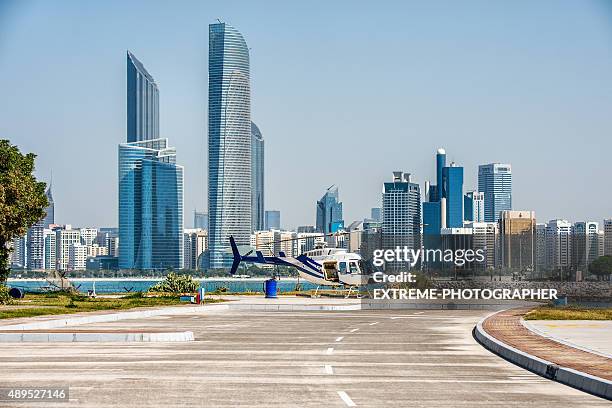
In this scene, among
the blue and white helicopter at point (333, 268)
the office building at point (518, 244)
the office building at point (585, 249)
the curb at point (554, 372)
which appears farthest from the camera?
the office building at point (585, 249)

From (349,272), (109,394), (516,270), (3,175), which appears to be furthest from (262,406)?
(516,270)

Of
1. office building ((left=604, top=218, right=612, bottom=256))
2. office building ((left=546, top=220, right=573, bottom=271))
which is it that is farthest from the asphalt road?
office building ((left=604, top=218, right=612, bottom=256))

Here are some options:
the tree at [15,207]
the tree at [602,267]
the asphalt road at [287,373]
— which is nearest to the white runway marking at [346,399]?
the asphalt road at [287,373]

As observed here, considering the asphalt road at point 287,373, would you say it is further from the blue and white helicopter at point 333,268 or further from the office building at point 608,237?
the office building at point 608,237

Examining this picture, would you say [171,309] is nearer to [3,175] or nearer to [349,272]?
[3,175]

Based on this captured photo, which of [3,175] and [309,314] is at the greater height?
[3,175]

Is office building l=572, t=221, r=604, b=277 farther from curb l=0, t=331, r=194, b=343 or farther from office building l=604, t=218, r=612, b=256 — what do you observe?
curb l=0, t=331, r=194, b=343
